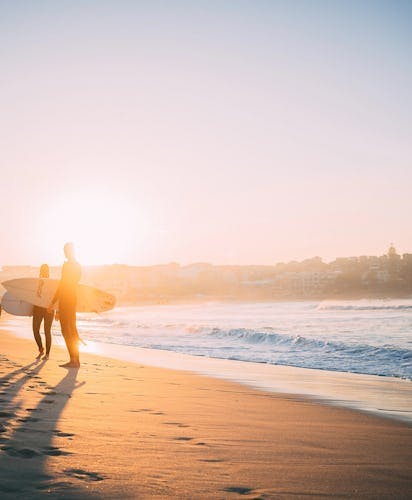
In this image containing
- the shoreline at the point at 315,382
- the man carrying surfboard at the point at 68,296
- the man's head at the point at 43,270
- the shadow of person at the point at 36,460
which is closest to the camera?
the shadow of person at the point at 36,460

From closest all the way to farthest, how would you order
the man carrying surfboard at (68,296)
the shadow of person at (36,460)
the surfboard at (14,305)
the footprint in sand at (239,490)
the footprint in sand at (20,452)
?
the shadow of person at (36,460)
the footprint in sand at (239,490)
the footprint in sand at (20,452)
the man carrying surfboard at (68,296)
the surfboard at (14,305)

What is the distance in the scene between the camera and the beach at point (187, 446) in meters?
2.93

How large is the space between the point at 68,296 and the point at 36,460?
271 inches

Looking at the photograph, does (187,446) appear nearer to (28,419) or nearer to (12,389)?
(28,419)

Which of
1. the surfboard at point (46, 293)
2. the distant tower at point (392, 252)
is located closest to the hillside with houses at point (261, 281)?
the distant tower at point (392, 252)

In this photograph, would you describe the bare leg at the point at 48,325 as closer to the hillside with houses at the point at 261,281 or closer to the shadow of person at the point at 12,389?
the shadow of person at the point at 12,389

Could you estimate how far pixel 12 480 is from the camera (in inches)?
110

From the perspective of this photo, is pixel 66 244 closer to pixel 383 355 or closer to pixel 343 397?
pixel 343 397

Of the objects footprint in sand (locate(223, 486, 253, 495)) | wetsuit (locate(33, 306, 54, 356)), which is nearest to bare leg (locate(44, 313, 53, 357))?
wetsuit (locate(33, 306, 54, 356))

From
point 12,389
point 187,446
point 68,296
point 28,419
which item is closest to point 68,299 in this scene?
point 68,296

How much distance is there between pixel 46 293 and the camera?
12.6 metres

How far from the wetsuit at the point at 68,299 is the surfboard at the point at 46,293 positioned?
2279 mm

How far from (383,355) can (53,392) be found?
996cm

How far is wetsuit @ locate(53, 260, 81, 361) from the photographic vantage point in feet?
32.1
